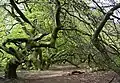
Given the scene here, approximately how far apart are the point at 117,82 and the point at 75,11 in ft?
12.1

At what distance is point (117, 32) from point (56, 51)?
16.8 meters

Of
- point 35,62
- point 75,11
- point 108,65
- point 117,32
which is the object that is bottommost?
point 35,62

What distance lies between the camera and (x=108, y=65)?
26.1ft

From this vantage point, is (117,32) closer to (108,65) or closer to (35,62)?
(108,65)

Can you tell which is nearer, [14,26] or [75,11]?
[75,11]

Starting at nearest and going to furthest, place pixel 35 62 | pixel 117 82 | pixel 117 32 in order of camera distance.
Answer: pixel 117 32
pixel 117 82
pixel 35 62

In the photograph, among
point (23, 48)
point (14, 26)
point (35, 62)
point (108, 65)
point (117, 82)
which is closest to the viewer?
point (108, 65)

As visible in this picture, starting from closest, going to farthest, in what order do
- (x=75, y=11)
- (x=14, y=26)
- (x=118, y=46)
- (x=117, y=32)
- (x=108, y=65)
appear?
(x=108, y=65) → (x=117, y=32) → (x=118, y=46) → (x=75, y=11) → (x=14, y=26)

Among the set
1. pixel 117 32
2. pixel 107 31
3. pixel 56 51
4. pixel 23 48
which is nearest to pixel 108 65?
pixel 117 32

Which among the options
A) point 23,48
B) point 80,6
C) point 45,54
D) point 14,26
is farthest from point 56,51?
point 80,6

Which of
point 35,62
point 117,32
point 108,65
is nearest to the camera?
point 108,65

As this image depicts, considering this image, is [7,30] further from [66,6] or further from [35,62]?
[66,6]

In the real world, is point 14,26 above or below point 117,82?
above

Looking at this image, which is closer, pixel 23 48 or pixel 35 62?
pixel 23 48
